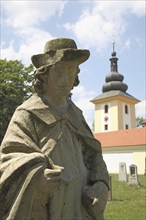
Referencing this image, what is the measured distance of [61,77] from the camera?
263cm

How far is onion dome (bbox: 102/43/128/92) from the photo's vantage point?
212 ft

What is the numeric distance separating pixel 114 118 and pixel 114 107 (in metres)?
2.35

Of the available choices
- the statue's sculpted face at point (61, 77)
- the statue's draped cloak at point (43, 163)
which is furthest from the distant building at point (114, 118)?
the statue's sculpted face at point (61, 77)

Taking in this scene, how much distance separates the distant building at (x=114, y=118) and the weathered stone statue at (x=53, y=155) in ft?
131

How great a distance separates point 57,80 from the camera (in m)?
2.63

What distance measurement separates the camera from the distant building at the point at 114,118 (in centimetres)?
4300

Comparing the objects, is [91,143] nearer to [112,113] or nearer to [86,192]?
[86,192]

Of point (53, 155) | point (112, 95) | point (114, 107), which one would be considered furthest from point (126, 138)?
point (53, 155)

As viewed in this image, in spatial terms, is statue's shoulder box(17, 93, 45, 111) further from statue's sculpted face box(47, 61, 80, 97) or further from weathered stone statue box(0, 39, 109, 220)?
statue's sculpted face box(47, 61, 80, 97)

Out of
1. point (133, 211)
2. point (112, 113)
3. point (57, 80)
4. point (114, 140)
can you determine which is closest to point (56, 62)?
point (57, 80)

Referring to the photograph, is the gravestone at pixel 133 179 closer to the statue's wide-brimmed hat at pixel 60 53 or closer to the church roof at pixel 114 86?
the statue's wide-brimmed hat at pixel 60 53

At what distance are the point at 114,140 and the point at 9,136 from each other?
4329cm

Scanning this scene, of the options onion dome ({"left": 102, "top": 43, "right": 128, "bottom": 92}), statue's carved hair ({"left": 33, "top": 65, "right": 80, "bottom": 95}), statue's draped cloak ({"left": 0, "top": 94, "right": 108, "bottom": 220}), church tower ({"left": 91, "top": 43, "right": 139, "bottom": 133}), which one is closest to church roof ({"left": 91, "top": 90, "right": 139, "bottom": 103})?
church tower ({"left": 91, "top": 43, "right": 139, "bottom": 133})

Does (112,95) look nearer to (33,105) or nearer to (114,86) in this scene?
(114,86)
